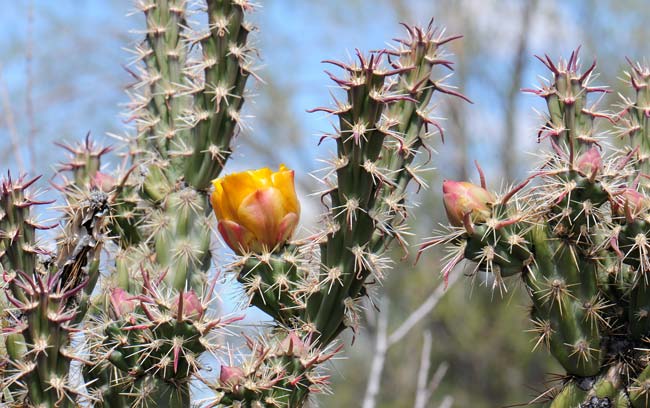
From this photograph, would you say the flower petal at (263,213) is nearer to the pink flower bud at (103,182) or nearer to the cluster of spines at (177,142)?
the cluster of spines at (177,142)


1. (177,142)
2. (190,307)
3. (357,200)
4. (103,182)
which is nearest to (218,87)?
(177,142)

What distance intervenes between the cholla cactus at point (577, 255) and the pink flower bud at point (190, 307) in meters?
0.62

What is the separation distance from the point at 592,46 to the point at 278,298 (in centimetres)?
1170

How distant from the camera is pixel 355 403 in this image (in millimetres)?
12070

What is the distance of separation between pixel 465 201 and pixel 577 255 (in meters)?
0.31

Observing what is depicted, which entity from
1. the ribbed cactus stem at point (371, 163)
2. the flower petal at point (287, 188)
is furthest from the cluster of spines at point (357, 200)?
the flower petal at point (287, 188)

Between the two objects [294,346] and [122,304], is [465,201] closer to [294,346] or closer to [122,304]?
[294,346]

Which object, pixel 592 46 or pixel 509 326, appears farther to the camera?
pixel 592 46

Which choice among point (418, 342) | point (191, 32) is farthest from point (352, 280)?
point (418, 342)

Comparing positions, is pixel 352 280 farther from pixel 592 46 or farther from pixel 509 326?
pixel 592 46

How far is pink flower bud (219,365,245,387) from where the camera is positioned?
2273 mm

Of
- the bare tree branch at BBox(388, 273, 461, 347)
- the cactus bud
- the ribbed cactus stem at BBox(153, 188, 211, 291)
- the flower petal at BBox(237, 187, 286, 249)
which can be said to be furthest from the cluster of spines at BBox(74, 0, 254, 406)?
the bare tree branch at BBox(388, 273, 461, 347)

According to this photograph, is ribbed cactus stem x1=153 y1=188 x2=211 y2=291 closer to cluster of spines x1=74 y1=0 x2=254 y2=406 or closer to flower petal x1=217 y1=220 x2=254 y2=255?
cluster of spines x1=74 y1=0 x2=254 y2=406

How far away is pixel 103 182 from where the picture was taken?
3061 mm
